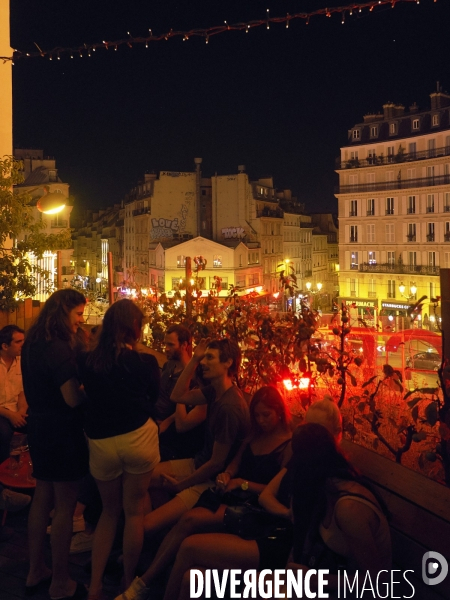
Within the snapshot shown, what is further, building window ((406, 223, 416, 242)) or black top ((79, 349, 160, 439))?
building window ((406, 223, 416, 242))

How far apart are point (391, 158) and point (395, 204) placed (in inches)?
123

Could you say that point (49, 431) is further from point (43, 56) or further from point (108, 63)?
point (108, 63)

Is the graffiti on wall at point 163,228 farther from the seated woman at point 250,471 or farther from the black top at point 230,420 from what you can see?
the seated woman at point 250,471

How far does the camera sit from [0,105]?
11789 millimetres

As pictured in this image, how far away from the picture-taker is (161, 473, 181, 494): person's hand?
443 cm

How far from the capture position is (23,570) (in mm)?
4344

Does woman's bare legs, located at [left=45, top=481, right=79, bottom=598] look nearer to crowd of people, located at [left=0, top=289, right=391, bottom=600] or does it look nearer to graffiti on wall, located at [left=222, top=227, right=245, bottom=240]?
crowd of people, located at [left=0, top=289, right=391, bottom=600]

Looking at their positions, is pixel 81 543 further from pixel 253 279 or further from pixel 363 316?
pixel 253 279

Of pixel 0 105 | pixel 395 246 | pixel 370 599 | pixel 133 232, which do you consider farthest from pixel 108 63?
pixel 133 232

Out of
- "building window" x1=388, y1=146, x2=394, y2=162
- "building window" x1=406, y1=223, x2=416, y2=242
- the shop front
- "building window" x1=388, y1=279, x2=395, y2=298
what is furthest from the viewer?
"building window" x1=388, y1=279, x2=395, y2=298

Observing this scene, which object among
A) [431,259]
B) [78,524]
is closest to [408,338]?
[78,524]

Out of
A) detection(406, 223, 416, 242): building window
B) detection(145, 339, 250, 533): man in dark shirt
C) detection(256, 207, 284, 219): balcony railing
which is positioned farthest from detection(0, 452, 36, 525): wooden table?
detection(256, 207, 284, 219): balcony railing

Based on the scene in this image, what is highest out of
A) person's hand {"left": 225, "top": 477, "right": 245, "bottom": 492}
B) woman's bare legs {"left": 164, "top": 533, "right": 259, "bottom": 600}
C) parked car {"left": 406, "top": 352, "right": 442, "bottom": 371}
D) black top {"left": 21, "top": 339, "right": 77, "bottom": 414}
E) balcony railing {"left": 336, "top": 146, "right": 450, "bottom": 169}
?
balcony railing {"left": 336, "top": 146, "right": 450, "bottom": 169}

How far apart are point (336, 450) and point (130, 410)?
3.68ft
